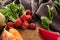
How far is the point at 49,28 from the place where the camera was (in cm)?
116

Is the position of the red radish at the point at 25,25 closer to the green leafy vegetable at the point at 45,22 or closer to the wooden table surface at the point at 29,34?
the wooden table surface at the point at 29,34

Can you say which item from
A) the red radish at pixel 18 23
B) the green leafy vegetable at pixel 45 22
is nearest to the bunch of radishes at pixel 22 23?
the red radish at pixel 18 23

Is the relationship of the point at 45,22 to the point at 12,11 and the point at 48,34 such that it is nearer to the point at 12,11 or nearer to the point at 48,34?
the point at 48,34

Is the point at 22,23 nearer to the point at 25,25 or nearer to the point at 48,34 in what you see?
the point at 25,25

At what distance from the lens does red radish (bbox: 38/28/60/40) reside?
40.2 inches

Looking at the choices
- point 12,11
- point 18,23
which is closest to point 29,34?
point 18,23

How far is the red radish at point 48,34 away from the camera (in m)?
1.02

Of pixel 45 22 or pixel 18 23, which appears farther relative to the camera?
pixel 45 22

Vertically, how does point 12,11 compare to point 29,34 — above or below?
above

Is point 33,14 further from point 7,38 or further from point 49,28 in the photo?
point 7,38

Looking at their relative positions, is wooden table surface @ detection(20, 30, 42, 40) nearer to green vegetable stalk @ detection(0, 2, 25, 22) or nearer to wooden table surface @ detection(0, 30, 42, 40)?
wooden table surface @ detection(0, 30, 42, 40)

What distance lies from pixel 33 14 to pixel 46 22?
0.46ft

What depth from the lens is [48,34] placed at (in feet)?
3.40

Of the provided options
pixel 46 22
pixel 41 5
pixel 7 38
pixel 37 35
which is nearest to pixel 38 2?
pixel 41 5
